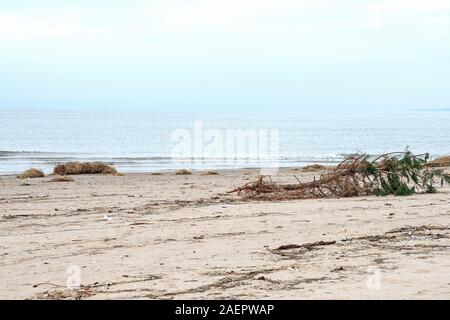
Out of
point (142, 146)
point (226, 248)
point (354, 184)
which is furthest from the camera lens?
point (142, 146)

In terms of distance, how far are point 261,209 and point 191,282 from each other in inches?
211

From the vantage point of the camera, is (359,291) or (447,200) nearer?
(359,291)

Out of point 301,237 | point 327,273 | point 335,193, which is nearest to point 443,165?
point 335,193

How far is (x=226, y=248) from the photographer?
303 inches

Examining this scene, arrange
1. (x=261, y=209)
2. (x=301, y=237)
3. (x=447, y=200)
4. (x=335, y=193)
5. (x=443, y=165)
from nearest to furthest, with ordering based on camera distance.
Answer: (x=301, y=237) → (x=261, y=209) → (x=447, y=200) → (x=335, y=193) → (x=443, y=165)

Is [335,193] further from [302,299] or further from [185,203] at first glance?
[302,299]

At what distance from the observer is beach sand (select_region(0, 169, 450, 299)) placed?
568cm

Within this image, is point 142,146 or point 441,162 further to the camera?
point 142,146

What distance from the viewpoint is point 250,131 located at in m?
101

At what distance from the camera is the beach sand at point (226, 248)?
18.6ft

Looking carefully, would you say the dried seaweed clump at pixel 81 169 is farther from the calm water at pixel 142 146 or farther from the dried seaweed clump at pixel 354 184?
the dried seaweed clump at pixel 354 184
